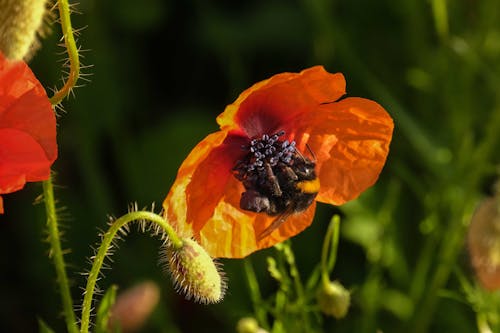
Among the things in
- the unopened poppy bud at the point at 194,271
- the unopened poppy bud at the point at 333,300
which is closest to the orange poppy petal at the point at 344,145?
the unopened poppy bud at the point at 333,300

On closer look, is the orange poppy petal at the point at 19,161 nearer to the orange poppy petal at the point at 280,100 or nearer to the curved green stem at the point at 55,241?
the curved green stem at the point at 55,241

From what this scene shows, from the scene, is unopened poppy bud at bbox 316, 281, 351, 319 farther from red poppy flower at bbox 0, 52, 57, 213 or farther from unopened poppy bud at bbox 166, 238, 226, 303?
red poppy flower at bbox 0, 52, 57, 213

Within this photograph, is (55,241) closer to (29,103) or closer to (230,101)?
(29,103)

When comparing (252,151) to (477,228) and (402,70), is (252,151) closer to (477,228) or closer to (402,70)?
→ (477,228)

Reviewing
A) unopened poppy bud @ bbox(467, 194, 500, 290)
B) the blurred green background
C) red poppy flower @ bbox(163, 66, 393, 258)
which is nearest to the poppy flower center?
red poppy flower @ bbox(163, 66, 393, 258)

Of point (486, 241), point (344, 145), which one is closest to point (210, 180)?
point (344, 145)

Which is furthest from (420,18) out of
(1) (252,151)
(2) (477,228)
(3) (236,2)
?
(1) (252,151)

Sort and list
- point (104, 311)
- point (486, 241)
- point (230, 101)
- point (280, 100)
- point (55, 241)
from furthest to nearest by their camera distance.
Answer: point (230, 101) → point (486, 241) → point (280, 100) → point (104, 311) → point (55, 241)
